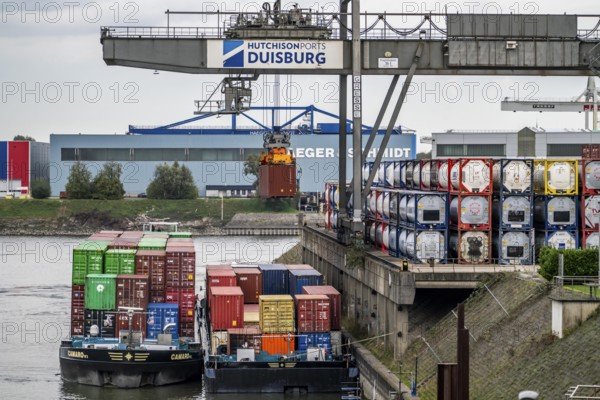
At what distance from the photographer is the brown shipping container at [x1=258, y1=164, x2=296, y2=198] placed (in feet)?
168

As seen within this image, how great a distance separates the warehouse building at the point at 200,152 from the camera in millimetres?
174625

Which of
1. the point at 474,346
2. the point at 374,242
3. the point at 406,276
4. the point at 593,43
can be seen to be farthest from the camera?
the point at 374,242

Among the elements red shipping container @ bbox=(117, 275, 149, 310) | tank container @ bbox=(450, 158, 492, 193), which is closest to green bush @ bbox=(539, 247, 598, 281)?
tank container @ bbox=(450, 158, 492, 193)

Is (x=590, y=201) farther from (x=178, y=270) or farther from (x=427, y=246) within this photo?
(x=178, y=270)

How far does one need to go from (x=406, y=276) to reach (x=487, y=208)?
5292mm

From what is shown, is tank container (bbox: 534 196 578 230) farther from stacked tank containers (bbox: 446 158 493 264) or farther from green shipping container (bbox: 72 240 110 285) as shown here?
green shipping container (bbox: 72 240 110 285)

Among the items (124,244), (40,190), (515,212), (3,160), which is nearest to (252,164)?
(40,190)

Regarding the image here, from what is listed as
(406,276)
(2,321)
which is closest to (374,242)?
(406,276)

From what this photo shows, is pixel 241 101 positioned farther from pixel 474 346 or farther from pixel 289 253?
pixel 289 253

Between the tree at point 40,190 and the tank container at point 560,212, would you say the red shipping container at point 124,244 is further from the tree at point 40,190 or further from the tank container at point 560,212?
the tree at point 40,190

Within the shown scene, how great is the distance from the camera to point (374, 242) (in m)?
53.9

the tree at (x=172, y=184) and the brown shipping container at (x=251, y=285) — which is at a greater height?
the tree at (x=172, y=184)

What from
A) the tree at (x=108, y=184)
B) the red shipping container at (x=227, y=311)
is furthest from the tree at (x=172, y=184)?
the red shipping container at (x=227, y=311)

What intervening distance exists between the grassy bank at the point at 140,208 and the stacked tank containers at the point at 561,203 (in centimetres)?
12088
